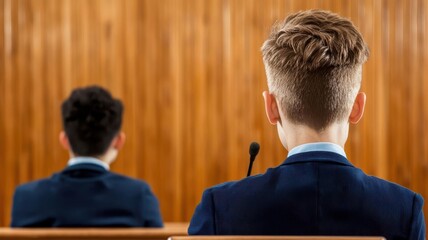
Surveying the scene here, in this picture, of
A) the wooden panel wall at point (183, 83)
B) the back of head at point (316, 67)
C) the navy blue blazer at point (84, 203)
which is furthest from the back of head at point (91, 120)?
the wooden panel wall at point (183, 83)

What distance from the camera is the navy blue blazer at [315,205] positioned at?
1608 mm

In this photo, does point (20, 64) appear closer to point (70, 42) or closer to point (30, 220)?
point (70, 42)

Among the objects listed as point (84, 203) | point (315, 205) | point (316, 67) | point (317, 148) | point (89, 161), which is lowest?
point (84, 203)

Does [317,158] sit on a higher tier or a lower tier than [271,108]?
lower

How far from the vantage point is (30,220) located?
2.87m

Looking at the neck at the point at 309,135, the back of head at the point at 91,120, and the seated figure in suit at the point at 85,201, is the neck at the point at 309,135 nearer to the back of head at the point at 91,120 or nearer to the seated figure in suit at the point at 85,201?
the seated figure in suit at the point at 85,201

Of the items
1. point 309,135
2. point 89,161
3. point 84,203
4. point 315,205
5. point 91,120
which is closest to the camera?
point 315,205

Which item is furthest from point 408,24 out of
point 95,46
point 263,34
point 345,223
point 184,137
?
point 345,223

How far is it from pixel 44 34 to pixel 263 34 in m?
1.52

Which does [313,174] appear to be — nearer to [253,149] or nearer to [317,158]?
[317,158]

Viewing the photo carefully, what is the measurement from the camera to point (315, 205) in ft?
5.30

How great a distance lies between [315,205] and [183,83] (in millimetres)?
3606

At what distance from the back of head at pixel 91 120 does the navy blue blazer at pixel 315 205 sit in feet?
5.28

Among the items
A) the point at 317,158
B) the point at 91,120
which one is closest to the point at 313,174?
the point at 317,158
